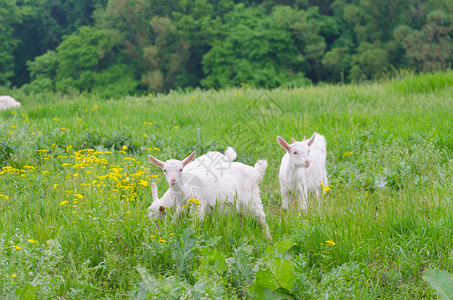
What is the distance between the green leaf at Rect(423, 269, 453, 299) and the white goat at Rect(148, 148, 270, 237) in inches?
61.5

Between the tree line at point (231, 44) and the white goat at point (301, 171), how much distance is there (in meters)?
23.0

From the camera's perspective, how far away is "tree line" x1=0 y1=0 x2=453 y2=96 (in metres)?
28.6

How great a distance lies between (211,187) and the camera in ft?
14.9

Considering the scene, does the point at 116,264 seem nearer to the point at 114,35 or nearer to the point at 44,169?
the point at 44,169

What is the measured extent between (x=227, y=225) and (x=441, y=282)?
6.12 ft

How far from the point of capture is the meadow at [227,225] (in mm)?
3455

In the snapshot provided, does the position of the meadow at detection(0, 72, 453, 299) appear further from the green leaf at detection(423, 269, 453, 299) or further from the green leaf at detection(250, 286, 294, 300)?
the green leaf at detection(423, 269, 453, 299)

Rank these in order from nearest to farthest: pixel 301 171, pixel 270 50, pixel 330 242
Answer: pixel 330 242 → pixel 301 171 → pixel 270 50

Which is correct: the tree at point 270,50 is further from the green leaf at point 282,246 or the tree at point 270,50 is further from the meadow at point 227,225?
the green leaf at point 282,246

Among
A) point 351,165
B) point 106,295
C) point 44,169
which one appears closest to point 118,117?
point 44,169

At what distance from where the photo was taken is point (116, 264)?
12.6ft

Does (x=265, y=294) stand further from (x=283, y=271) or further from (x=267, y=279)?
(x=283, y=271)

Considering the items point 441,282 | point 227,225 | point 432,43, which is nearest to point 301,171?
point 227,225

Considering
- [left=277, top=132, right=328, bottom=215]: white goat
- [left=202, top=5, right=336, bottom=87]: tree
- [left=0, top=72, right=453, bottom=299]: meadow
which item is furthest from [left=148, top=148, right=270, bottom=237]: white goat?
[left=202, top=5, right=336, bottom=87]: tree
